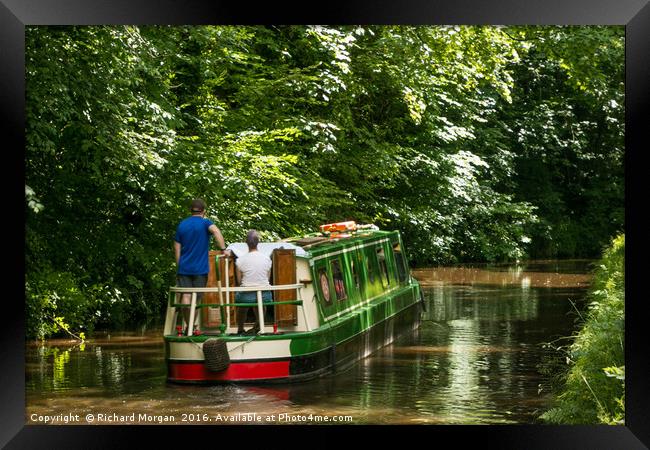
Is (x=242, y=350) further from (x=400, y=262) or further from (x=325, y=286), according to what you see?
(x=400, y=262)

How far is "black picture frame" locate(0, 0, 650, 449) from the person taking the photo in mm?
7461

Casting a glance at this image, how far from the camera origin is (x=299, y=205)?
21000 millimetres

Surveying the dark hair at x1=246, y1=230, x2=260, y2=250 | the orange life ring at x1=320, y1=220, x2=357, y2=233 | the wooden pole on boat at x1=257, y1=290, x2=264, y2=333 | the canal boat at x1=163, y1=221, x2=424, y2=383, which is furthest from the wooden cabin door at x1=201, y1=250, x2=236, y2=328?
the orange life ring at x1=320, y1=220, x2=357, y2=233

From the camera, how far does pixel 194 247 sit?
39.4ft

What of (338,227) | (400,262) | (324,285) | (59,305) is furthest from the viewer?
(400,262)

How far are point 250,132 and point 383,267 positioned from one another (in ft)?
12.0

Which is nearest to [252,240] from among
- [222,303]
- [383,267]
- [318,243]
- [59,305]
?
[222,303]

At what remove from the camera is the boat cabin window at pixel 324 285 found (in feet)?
44.5

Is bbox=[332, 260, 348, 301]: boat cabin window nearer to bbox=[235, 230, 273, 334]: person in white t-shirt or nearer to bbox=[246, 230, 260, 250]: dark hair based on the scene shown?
bbox=[235, 230, 273, 334]: person in white t-shirt

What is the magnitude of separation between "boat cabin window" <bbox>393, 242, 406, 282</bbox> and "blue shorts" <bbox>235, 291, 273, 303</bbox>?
18.7 ft

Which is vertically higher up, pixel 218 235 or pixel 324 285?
pixel 218 235

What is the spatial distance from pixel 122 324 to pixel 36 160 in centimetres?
346

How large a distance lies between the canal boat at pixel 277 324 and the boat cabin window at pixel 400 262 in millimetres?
3472
